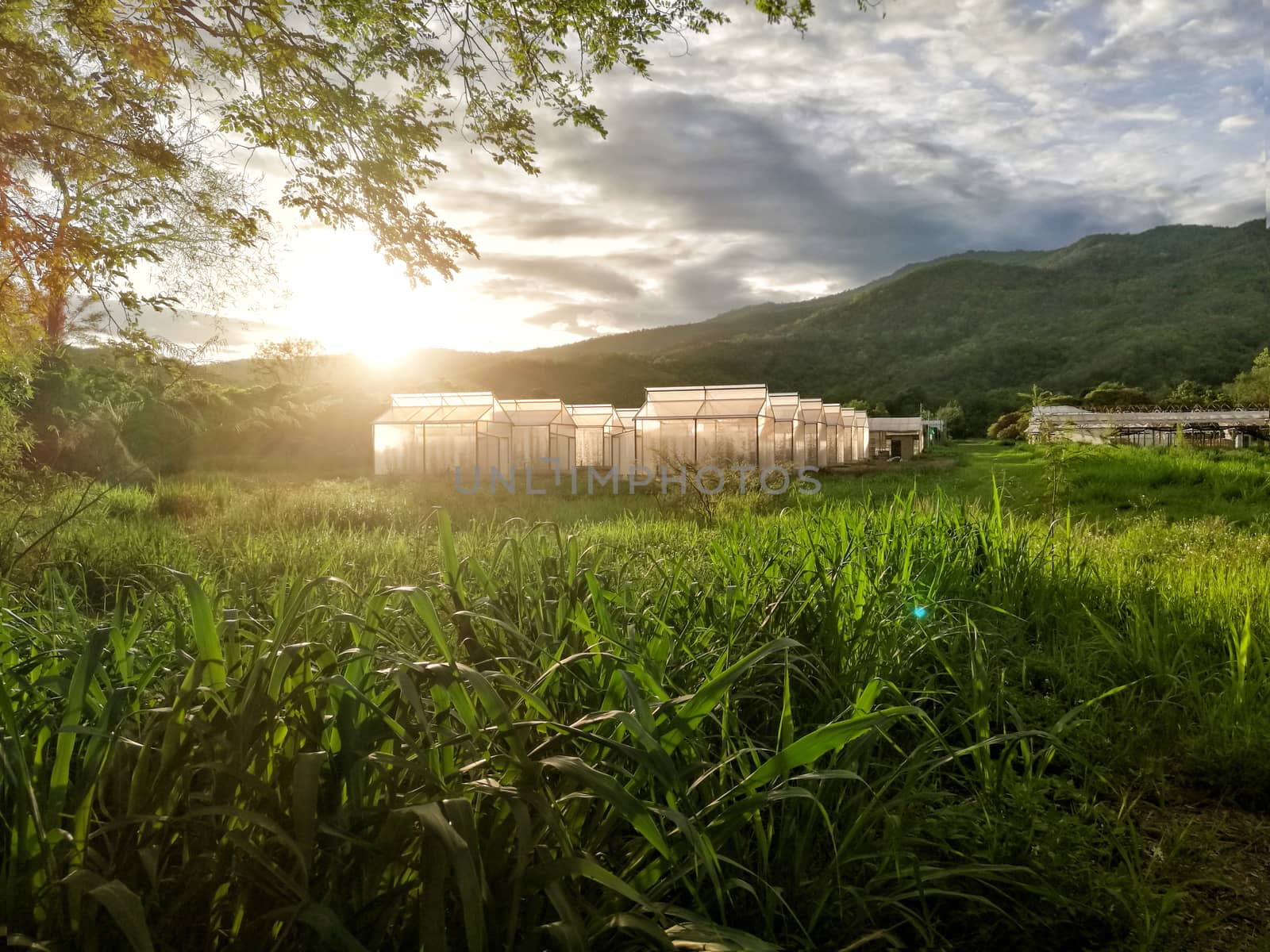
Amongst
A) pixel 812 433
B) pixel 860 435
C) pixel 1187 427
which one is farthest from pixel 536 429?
pixel 1187 427

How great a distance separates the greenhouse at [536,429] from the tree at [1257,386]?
135 ft

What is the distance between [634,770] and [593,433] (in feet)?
79.9

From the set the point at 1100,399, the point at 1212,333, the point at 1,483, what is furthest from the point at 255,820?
the point at 1212,333

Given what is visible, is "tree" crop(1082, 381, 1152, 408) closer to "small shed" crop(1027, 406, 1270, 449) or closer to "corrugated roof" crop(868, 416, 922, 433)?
"small shed" crop(1027, 406, 1270, 449)

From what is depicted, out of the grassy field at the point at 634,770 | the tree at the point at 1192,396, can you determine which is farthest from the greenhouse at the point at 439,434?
the tree at the point at 1192,396

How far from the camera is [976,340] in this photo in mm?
64875

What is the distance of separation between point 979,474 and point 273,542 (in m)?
15.5

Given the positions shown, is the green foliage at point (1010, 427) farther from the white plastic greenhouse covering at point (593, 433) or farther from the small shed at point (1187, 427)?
the white plastic greenhouse covering at point (593, 433)

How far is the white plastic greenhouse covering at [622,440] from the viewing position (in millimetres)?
23984

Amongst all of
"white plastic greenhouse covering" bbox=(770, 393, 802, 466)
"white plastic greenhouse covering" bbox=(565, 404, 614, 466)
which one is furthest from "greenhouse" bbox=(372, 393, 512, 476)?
"white plastic greenhouse covering" bbox=(770, 393, 802, 466)

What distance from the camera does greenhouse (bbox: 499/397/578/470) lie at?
23.0 meters

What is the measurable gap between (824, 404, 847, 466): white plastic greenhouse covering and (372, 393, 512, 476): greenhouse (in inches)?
418

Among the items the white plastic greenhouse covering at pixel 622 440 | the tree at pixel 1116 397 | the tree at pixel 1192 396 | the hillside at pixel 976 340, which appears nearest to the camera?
the white plastic greenhouse covering at pixel 622 440

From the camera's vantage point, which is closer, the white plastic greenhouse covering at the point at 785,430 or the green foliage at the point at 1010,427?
the white plastic greenhouse covering at the point at 785,430
